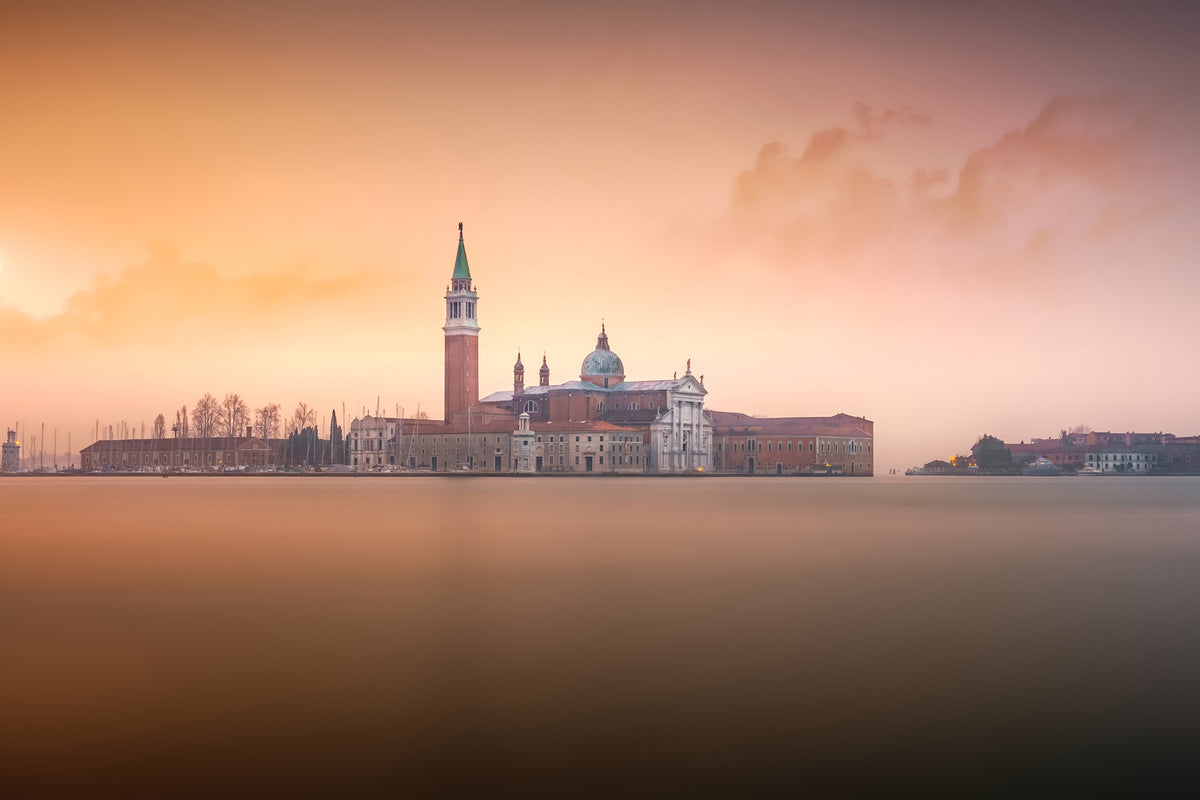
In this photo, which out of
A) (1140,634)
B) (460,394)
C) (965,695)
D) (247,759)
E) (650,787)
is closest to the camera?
(650,787)

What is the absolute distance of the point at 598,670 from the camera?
37.0ft

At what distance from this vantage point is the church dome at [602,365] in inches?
4011

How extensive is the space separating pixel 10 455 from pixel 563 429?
70102 millimetres

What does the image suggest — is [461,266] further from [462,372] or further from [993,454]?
[993,454]

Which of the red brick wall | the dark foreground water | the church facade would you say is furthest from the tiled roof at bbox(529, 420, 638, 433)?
the dark foreground water

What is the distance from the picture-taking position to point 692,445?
10031 cm

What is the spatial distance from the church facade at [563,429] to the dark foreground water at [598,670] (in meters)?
71.2

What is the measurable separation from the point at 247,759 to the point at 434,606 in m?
7.71

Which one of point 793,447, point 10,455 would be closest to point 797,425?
point 793,447

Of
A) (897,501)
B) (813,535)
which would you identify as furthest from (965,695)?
(897,501)

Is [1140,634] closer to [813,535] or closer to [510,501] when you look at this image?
[813,535]

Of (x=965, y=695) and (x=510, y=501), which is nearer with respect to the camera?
(x=965, y=695)

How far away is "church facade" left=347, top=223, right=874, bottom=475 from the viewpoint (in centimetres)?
9594

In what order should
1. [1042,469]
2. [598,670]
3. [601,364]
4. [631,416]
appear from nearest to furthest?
[598,670]
[631,416]
[601,364]
[1042,469]
